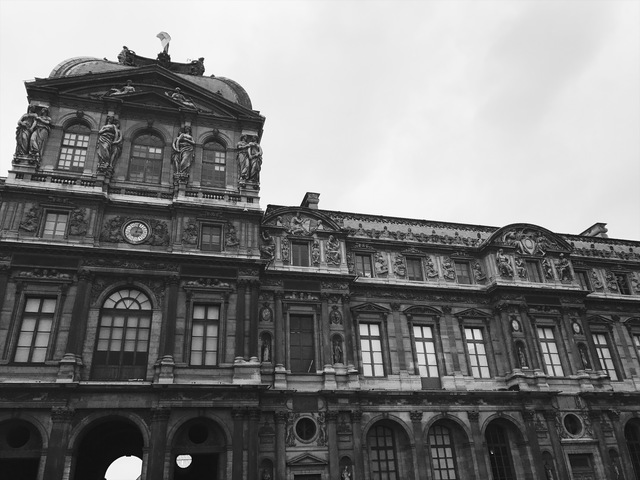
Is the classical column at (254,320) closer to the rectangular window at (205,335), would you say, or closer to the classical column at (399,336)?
the rectangular window at (205,335)

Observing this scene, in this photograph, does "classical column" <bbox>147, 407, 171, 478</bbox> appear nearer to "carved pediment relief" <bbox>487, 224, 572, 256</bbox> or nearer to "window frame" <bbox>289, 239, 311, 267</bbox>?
"window frame" <bbox>289, 239, 311, 267</bbox>

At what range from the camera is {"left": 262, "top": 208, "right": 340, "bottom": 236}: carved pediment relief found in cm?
2950

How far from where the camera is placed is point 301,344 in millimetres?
27078

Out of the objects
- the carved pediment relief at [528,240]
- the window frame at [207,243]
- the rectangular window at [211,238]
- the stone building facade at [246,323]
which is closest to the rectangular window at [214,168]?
the stone building facade at [246,323]

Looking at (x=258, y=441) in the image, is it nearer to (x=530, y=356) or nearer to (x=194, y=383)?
(x=194, y=383)

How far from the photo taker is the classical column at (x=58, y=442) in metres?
20.2

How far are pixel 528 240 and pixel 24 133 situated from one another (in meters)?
29.3

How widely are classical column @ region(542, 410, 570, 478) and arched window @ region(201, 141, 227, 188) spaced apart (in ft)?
70.1

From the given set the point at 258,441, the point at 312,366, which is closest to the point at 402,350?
the point at 312,366

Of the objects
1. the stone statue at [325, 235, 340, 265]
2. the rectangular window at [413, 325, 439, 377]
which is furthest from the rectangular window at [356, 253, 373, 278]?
the rectangular window at [413, 325, 439, 377]

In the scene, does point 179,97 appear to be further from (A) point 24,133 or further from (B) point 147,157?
(A) point 24,133

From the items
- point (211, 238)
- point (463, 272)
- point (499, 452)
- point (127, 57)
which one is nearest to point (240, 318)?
point (211, 238)

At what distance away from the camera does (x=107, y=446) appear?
27578 millimetres

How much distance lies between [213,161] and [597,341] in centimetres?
2593
